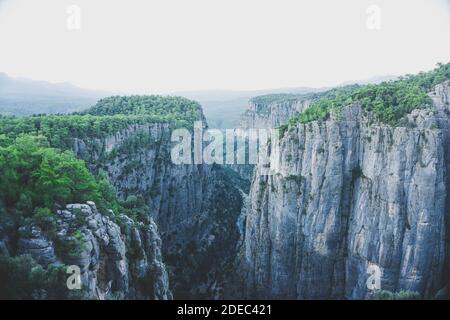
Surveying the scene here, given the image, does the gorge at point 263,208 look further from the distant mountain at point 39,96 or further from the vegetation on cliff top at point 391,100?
the distant mountain at point 39,96

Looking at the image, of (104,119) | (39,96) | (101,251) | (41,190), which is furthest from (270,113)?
(41,190)

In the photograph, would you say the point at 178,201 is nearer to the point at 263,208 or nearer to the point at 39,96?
the point at 263,208

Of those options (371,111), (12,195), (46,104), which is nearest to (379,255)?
(371,111)

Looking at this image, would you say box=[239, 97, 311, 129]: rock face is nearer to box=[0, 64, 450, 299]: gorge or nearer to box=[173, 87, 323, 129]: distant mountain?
box=[173, 87, 323, 129]: distant mountain

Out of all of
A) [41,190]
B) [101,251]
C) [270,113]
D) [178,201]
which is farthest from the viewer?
[270,113]

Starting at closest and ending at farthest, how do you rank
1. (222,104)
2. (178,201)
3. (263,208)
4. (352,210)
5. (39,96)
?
(352,210) < (263,208) < (178,201) < (39,96) < (222,104)

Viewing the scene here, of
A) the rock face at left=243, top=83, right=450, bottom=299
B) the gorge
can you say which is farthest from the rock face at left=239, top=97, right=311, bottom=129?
the rock face at left=243, top=83, right=450, bottom=299

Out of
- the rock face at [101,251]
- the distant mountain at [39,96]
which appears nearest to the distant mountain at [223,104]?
the distant mountain at [39,96]
